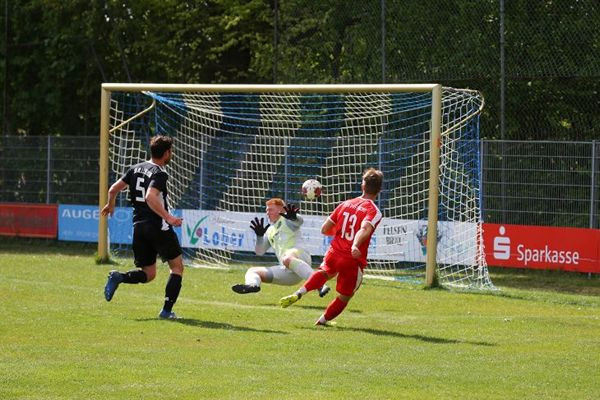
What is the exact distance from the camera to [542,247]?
67.7 ft

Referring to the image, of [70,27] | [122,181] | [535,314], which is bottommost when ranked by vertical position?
[535,314]

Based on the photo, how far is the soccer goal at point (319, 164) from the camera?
19125mm

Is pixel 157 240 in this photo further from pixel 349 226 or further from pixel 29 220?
pixel 29 220

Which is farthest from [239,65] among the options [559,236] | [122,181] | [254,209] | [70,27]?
[122,181]

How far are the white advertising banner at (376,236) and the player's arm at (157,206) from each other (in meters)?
5.65

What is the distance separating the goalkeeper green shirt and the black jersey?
6.92ft

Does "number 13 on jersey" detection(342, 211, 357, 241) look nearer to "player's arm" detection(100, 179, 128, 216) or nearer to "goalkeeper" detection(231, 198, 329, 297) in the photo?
"goalkeeper" detection(231, 198, 329, 297)

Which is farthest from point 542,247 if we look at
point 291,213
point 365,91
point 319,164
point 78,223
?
point 78,223

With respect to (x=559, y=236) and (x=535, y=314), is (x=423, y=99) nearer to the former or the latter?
(x=559, y=236)

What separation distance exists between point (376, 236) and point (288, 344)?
9393 mm

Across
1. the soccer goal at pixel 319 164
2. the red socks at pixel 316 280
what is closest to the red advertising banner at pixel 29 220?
the soccer goal at pixel 319 164

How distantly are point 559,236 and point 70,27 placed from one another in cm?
1450

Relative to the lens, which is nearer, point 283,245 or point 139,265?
point 139,265

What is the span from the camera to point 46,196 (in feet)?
89.2
